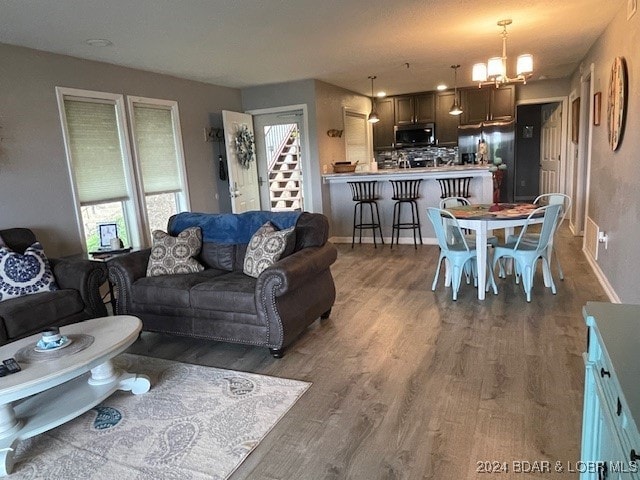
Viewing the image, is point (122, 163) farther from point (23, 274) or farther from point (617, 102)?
point (617, 102)

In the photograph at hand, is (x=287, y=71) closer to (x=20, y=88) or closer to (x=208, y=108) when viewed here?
(x=208, y=108)

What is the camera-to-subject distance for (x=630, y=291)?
3.21m

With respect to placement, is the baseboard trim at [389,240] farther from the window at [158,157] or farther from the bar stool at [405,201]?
the window at [158,157]

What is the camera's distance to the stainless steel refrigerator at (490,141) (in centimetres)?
845

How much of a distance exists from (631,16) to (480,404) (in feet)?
10.2

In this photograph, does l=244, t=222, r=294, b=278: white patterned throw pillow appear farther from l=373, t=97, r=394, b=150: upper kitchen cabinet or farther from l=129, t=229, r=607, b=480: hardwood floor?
l=373, t=97, r=394, b=150: upper kitchen cabinet

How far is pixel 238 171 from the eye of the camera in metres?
6.27

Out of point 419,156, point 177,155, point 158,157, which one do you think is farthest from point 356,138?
point 158,157

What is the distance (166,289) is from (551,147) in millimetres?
8373

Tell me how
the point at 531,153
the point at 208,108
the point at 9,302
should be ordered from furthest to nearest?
the point at 531,153
the point at 208,108
the point at 9,302

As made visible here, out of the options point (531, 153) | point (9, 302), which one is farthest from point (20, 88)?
point (531, 153)

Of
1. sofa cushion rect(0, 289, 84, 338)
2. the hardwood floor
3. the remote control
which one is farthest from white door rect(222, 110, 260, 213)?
the remote control

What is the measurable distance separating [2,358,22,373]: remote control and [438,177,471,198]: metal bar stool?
521cm

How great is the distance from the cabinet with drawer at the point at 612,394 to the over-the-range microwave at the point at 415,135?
7.93 m
